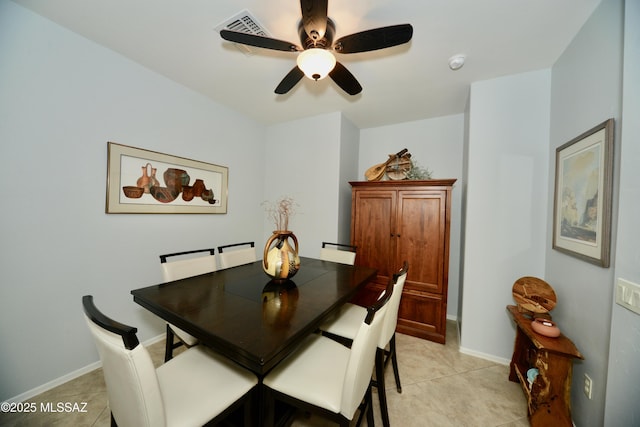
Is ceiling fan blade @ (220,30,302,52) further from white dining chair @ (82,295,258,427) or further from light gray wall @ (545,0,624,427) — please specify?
light gray wall @ (545,0,624,427)

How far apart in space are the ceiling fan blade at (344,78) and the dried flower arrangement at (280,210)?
72.3 inches

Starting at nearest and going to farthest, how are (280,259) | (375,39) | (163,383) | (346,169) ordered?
1. (163,383)
2. (375,39)
3. (280,259)
4. (346,169)

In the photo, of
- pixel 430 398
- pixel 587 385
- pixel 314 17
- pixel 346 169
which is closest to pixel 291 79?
pixel 314 17

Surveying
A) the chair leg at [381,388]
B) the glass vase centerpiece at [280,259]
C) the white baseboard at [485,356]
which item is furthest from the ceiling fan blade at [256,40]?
the white baseboard at [485,356]

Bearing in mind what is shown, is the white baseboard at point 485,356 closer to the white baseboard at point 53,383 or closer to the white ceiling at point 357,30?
the white ceiling at point 357,30

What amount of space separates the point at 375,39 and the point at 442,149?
→ 2168 millimetres

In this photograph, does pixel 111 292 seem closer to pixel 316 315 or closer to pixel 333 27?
pixel 316 315

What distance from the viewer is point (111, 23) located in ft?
5.29

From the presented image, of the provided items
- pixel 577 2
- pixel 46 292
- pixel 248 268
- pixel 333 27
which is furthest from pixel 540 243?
pixel 46 292

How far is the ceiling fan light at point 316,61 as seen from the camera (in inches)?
53.5

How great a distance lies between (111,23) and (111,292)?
215 cm

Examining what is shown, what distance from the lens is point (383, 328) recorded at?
138 centimetres

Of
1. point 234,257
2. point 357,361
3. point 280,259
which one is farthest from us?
point 234,257

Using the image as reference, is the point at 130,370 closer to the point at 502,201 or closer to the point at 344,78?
the point at 344,78
